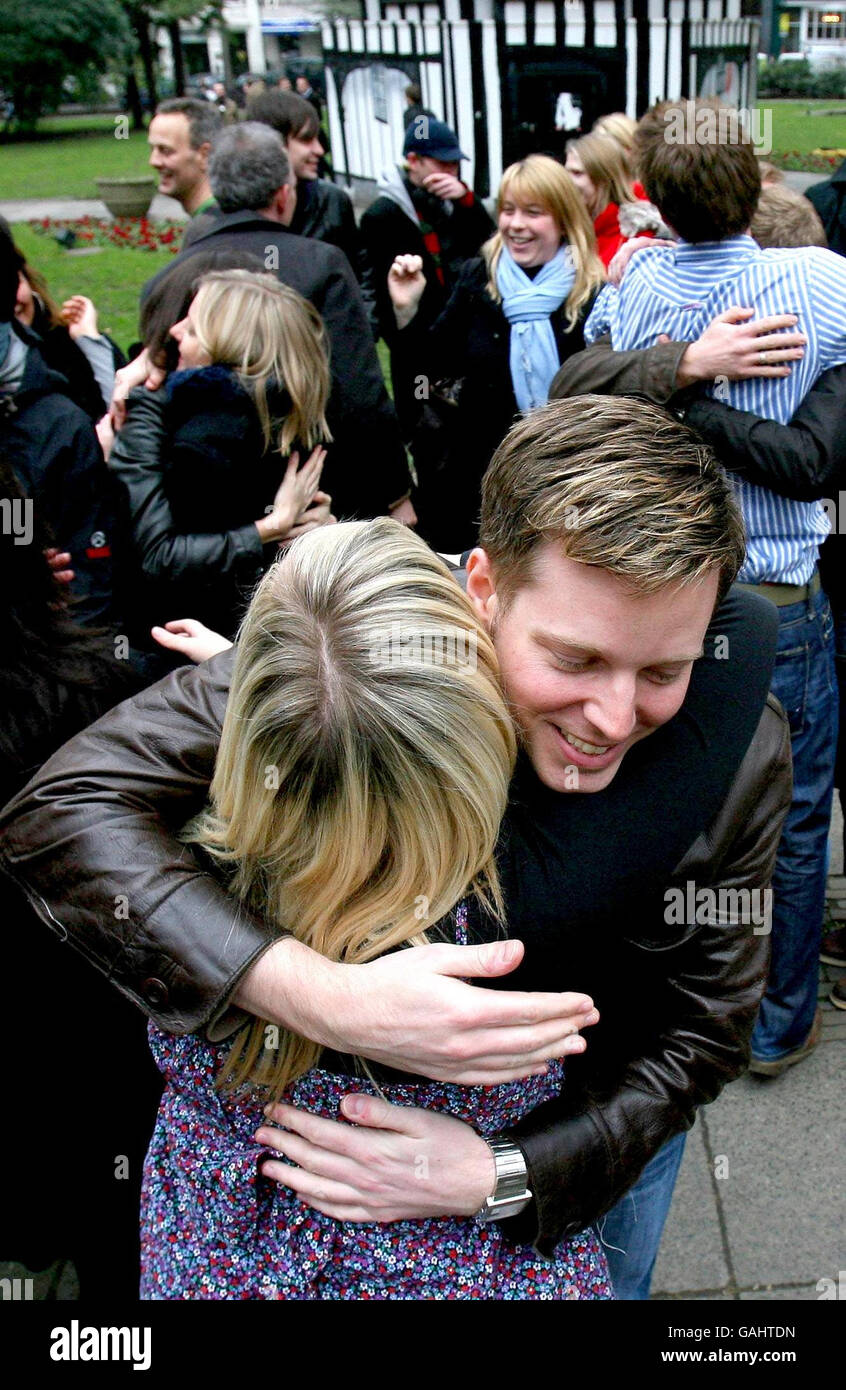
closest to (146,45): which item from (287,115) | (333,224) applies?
(287,115)

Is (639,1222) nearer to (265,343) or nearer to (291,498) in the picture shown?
(291,498)

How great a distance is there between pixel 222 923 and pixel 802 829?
2.14 meters

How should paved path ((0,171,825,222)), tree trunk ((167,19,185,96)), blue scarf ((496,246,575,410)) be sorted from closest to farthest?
blue scarf ((496,246,575,410)) → paved path ((0,171,825,222)) → tree trunk ((167,19,185,96))

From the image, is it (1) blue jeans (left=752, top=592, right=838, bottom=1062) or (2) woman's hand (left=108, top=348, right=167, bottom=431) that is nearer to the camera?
(1) blue jeans (left=752, top=592, right=838, bottom=1062)

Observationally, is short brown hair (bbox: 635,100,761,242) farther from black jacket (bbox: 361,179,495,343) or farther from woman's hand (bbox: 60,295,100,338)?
black jacket (bbox: 361,179,495,343)

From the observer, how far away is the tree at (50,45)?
1665 inches

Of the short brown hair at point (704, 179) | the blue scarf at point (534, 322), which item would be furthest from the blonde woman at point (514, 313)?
the short brown hair at point (704, 179)

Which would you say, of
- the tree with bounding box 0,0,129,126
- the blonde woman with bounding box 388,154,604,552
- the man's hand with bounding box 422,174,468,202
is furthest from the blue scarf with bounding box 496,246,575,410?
the tree with bounding box 0,0,129,126

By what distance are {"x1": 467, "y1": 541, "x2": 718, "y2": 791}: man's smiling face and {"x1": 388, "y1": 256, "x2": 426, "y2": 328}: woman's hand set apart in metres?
3.92

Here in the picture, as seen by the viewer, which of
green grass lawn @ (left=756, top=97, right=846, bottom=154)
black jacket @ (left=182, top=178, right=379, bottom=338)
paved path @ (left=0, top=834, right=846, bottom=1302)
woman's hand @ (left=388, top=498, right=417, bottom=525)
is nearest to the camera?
paved path @ (left=0, top=834, right=846, bottom=1302)

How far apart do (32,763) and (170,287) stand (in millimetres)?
1970

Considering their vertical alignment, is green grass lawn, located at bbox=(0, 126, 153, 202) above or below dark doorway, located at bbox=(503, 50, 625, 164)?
below

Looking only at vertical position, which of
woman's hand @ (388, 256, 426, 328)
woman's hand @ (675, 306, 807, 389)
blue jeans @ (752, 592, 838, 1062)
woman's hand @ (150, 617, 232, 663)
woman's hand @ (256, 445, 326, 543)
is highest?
woman's hand @ (675, 306, 807, 389)

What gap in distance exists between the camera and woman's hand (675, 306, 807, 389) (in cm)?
268
